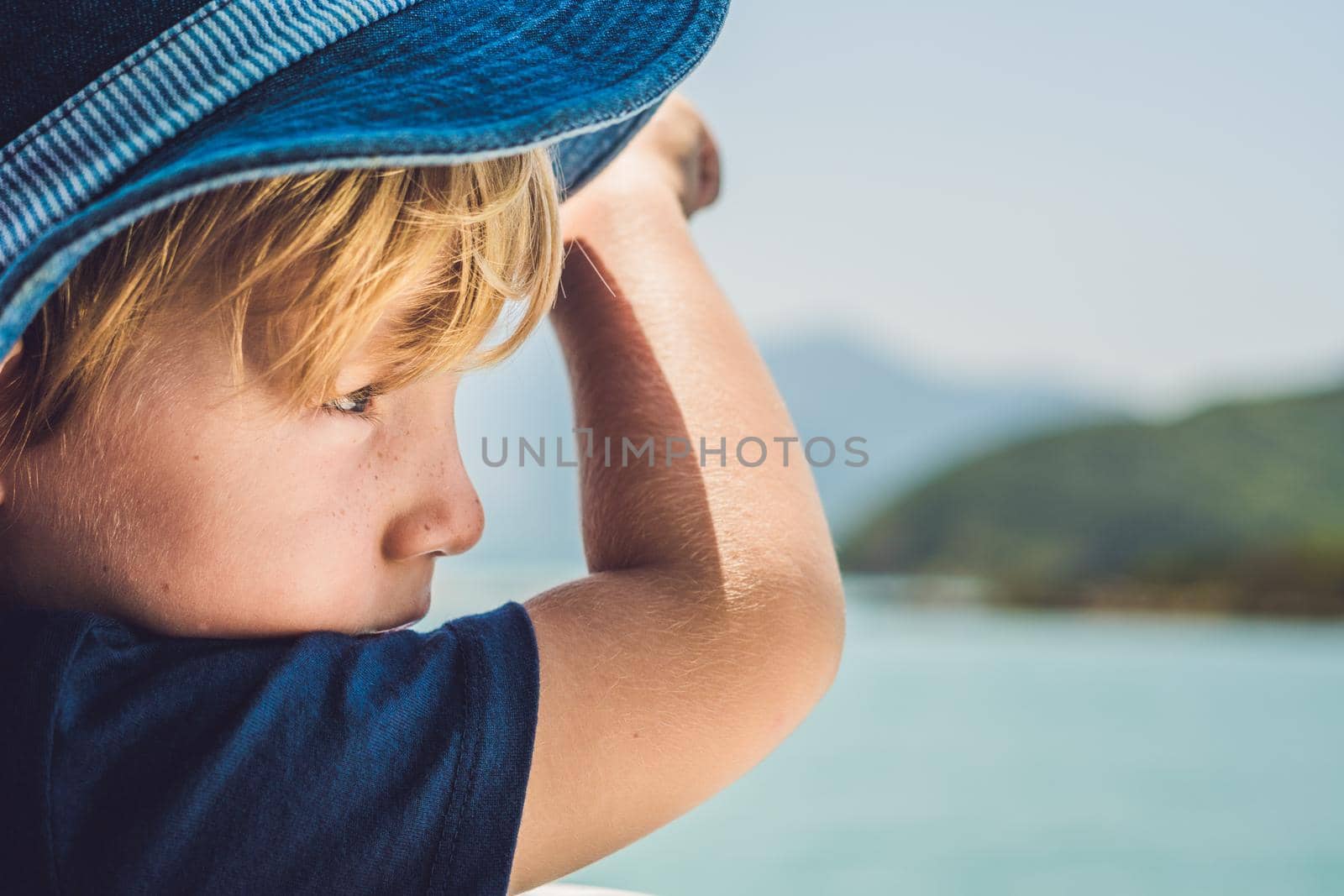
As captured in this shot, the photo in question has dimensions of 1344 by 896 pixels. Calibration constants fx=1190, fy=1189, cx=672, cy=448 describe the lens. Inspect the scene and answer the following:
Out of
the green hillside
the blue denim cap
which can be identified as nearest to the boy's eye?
the blue denim cap

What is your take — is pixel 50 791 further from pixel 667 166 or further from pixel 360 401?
pixel 667 166

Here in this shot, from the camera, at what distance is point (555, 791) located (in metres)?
0.43

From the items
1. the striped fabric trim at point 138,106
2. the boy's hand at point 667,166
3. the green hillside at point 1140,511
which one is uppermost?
the boy's hand at point 667,166

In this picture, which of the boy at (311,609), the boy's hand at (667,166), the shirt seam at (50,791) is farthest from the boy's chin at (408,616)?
the boy's hand at (667,166)

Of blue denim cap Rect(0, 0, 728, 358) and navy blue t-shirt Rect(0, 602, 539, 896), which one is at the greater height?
blue denim cap Rect(0, 0, 728, 358)

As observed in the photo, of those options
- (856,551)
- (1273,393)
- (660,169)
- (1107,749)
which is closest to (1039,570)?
(856,551)

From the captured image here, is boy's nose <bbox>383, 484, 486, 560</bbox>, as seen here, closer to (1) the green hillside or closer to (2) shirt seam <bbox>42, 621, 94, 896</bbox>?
(2) shirt seam <bbox>42, 621, 94, 896</bbox>

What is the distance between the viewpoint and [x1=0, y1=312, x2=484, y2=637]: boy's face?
16.0 inches

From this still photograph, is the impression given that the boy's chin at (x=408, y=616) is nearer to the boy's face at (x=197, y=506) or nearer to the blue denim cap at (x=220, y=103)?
the boy's face at (x=197, y=506)

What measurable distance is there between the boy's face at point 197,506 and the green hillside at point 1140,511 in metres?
5.87

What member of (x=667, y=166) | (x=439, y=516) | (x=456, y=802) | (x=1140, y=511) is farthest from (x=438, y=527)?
(x=1140, y=511)

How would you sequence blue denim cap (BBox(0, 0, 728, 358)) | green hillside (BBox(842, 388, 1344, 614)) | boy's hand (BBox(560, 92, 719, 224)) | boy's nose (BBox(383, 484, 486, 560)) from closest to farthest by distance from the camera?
1. blue denim cap (BBox(0, 0, 728, 358))
2. boy's nose (BBox(383, 484, 486, 560))
3. boy's hand (BBox(560, 92, 719, 224))
4. green hillside (BBox(842, 388, 1344, 614))

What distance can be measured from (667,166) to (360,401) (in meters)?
0.28

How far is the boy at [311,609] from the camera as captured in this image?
1.26 ft
